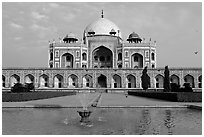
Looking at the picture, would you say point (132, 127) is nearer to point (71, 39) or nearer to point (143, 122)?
point (143, 122)

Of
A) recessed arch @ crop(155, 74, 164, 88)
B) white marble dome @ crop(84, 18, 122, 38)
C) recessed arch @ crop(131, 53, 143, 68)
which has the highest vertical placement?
white marble dome @ crop(84, 18, 122, 38)

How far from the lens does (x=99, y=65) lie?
139ft

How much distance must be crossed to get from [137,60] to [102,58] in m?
5.28

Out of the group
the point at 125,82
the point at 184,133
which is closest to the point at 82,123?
the point at 184,133

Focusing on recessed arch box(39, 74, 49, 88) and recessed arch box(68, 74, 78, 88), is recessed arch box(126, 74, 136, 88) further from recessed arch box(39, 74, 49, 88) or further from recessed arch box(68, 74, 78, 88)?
recessed arch box(39, 74, 49, 88)

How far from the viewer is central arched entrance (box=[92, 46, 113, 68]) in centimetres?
4225

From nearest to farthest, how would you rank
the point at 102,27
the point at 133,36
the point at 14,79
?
1. the point at 14,79
2. the point at 133,36
3. the point at 102,27

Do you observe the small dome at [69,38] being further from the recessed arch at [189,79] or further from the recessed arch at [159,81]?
the recessed arch at [189,79]

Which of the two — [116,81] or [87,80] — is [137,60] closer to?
[116,81]

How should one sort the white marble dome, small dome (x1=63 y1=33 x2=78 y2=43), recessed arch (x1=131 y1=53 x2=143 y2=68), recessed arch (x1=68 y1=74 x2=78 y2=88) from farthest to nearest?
the white marble dome, small dome (x1=63 y1=33 x2=78 y2=43), recessed arch (x1=131 y1=53 x2=143 y2=68), recessed arch (x1=68 y1=74 x2=78 y2=88)

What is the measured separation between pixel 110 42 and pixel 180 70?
10894 millimetres

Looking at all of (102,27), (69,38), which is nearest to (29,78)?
(69,38)

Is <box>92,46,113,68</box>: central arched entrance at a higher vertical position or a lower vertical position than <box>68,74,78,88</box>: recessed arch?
higher

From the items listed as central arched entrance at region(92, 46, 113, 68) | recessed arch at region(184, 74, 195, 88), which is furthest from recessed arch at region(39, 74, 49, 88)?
recessed arch at region(184, 74, 195, 88)
